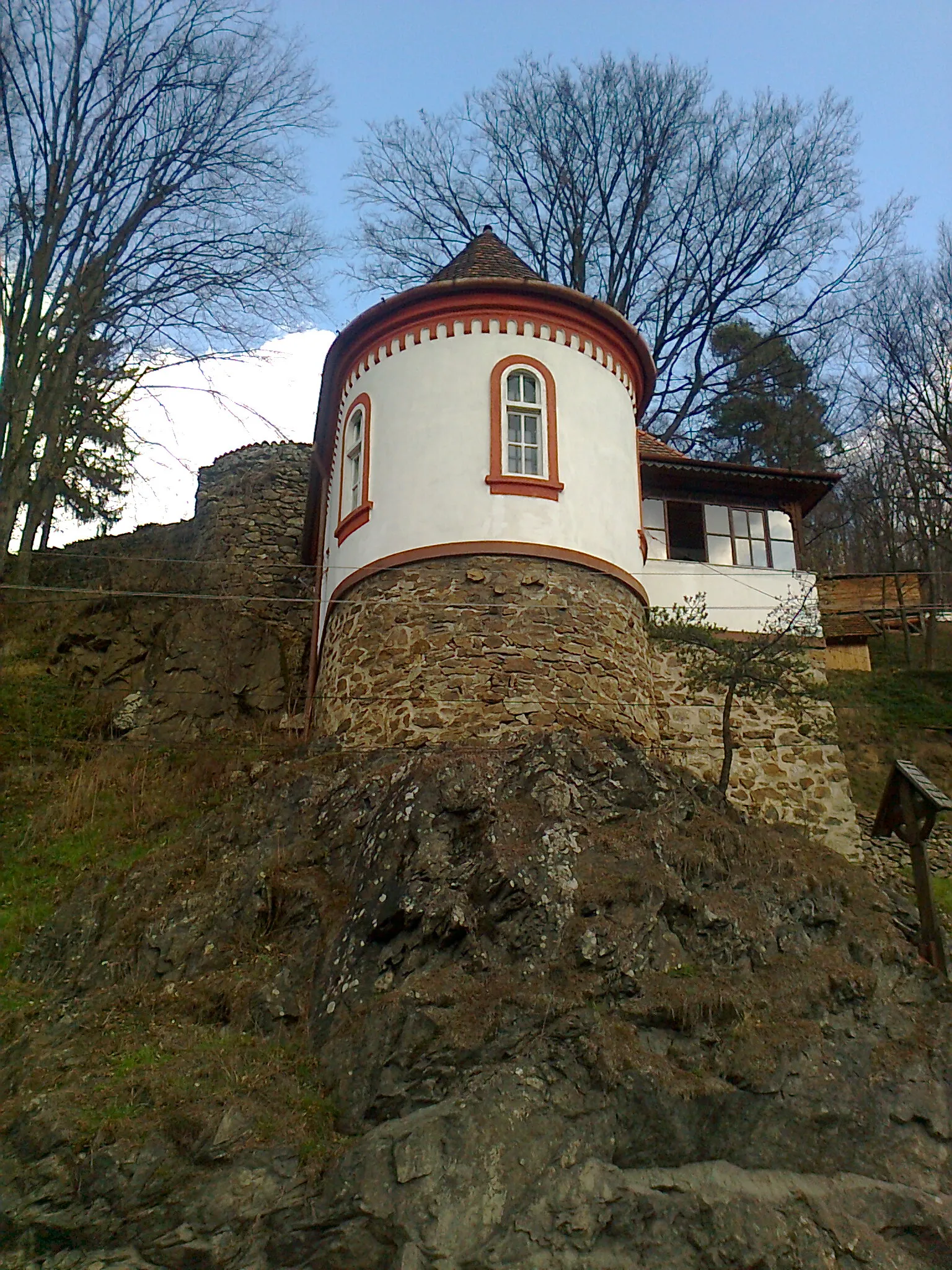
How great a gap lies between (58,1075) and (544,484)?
8.10 m

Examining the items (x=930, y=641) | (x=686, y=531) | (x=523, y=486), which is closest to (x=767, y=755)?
(x=686, y=531)

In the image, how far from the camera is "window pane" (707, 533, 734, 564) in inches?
620

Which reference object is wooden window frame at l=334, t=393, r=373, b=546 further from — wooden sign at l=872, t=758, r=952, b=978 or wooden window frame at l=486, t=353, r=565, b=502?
wooden sign at l=872, t=758, r=952, b=978

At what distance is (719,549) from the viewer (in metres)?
15.8

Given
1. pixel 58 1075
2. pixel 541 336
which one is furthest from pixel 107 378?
pixel 58 1075

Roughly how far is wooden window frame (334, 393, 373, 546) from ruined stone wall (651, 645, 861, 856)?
4.75 metres

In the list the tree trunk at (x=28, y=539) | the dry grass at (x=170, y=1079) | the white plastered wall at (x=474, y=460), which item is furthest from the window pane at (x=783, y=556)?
the tree trunk at (x=28, y=539)

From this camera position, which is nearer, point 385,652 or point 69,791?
point 385,652

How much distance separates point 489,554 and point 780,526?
22.1ft

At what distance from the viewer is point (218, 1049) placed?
7.92 m

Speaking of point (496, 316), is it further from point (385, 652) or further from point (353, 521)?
point (385, 652)

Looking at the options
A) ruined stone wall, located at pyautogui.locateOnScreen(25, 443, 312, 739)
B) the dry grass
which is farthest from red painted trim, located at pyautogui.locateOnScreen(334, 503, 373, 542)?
the dry grass

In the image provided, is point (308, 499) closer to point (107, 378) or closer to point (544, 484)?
point (107, 378)

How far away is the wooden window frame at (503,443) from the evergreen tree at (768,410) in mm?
13945
